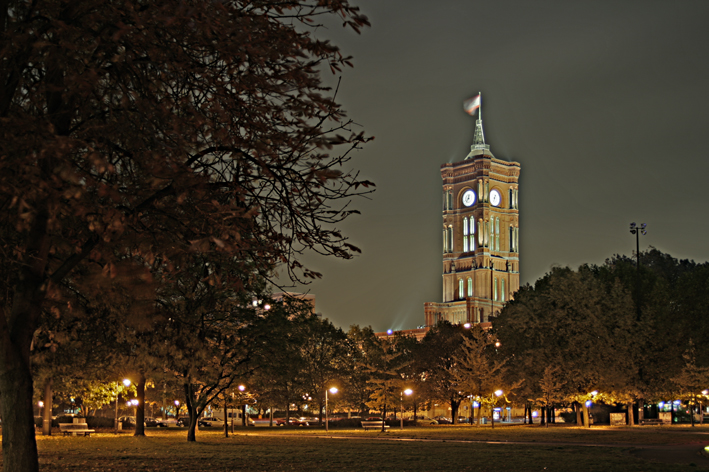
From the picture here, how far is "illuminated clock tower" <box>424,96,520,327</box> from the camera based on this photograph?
604 feet

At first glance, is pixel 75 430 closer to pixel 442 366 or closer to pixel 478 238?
pixel 442 366

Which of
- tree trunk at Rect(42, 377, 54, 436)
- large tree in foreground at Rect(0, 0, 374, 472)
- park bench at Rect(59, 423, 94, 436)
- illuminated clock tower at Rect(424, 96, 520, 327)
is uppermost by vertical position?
illuminated clock tower at Rect(424, 96, 520, 327)

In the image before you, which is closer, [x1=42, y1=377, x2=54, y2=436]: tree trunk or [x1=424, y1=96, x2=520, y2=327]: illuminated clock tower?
[x1=42, y1=377, x2=54, y2=436]: tree trunk

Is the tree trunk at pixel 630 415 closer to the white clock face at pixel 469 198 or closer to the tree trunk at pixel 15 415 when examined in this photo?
the tree trunk at pixel 15 415

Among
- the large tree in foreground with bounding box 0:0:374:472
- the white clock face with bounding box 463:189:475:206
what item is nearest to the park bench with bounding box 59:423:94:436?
the large tree in foreground with bounding box 0:0:374:472

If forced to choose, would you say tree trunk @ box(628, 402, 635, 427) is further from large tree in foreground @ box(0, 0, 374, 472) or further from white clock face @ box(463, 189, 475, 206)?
white clock face @ box(463, 189, 475, 206)

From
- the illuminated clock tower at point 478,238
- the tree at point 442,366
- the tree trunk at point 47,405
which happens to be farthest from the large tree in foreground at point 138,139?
the illuminated clock tower at point 478,238

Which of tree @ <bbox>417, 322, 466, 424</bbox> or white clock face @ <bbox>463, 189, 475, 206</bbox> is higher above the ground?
white clock face @ <bbox>463, 189, 475, 206</bbox>

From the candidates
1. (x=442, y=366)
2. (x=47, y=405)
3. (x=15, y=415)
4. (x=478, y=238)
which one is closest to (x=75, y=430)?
(x=47, y=405)

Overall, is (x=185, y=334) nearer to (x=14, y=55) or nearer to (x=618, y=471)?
(x=14, y=55)

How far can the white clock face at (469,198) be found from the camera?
188m

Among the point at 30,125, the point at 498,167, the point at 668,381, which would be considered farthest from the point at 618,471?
the point at 498,167

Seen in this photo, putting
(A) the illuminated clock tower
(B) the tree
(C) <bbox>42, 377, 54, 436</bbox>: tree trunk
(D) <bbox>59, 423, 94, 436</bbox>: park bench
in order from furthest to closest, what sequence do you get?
(A) the illuminated clock tower → (B) the tree → (D) <bbox>59, 423, 94, 436</bbox>: park bench → (C) <bbox>42, 377, 54, 436</bbox>: tree trunk

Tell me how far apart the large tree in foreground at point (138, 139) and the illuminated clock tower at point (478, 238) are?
571 ft
